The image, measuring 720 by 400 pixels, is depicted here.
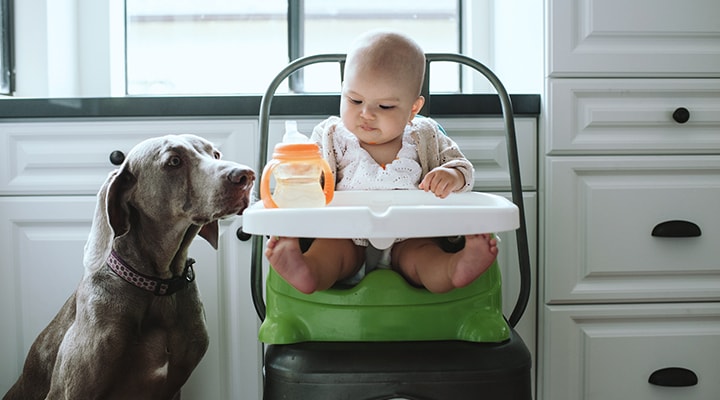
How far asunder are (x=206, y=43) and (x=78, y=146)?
0.67 metres

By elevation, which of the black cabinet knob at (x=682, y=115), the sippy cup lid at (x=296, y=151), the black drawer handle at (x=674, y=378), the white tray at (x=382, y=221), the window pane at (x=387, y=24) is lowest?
the black drawer handle at (x=674, y=378)

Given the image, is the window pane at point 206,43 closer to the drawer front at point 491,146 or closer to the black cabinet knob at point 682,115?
the drawer front at point 491,146

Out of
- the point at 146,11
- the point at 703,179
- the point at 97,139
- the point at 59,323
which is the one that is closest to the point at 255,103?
the point at 97,139

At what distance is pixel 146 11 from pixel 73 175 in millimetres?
747

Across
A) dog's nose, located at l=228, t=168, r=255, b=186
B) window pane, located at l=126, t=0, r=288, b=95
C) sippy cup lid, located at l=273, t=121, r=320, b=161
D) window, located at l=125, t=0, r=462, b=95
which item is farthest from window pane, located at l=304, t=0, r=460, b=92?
sippy cup lid, located at l=273, t=121, r=320, b=161

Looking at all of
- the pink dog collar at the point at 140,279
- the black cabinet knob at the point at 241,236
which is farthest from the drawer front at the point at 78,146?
the pink dog collar at the point at 140,279

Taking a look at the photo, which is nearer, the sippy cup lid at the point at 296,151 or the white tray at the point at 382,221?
the white tray at the point at 382,221

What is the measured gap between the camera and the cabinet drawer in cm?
151

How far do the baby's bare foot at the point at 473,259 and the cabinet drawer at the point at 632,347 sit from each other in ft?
1.82

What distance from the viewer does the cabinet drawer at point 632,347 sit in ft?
4.95

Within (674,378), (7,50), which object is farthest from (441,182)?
(7,50)

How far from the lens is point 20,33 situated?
6.17ft

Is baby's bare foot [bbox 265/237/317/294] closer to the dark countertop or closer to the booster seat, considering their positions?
the booster seat

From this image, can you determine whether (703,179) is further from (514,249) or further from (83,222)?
(83,222)
